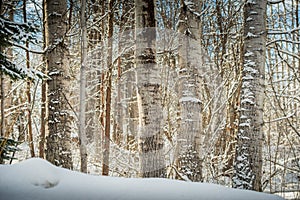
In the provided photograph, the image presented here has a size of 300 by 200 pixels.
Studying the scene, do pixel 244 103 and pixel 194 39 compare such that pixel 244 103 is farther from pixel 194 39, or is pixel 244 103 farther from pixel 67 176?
pixel 67 176

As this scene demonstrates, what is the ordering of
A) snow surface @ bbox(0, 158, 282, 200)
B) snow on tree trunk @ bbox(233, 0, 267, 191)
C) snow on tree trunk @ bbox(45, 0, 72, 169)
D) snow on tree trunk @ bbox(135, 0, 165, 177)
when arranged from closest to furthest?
1. snow surface @ bbox(0, 158, 282, 200)
2. snow on tree trunk @ bbox(135, 0, 165, 177)
3. snow on tree trunk @ bbox(233, 0, 267, 191)
4. snow on tree trunk @ bbox(45, 0, 72, 169)

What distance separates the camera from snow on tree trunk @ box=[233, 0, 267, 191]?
3682mm

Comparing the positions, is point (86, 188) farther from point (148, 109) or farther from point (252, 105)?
point (252, 105)

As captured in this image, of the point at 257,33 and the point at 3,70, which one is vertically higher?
the point at 257,33

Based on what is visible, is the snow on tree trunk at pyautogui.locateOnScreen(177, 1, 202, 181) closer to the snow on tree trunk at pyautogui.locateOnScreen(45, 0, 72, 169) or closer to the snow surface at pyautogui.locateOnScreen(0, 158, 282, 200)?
the snow on tree trunk at pyautogui.locateOnScreen(45, 0, 72, 169)

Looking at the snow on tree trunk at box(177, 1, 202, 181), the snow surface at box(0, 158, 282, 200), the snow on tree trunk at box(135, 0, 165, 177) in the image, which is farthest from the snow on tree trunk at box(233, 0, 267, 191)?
the snow surface at box(0, 158, 282, 200)

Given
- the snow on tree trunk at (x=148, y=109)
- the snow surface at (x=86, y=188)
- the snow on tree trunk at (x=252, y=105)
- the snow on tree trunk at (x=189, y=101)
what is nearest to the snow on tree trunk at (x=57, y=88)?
the snow on tree trunk at (x=148, y=109)

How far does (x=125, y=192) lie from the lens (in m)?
1.36

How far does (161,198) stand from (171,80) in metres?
6.13

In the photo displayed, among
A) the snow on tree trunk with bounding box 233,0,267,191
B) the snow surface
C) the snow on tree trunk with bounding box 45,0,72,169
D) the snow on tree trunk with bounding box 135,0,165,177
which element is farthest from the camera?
the snow on tree trunk with bounding box 45,0,72,169

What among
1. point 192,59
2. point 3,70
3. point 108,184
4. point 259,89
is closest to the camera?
point 108,184

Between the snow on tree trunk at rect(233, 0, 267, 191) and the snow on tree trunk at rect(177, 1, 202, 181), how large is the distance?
56 cm

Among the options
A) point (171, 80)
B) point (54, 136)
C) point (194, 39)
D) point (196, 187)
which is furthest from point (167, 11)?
point (196, 187)

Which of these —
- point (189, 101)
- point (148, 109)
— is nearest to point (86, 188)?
point (148, 109)
